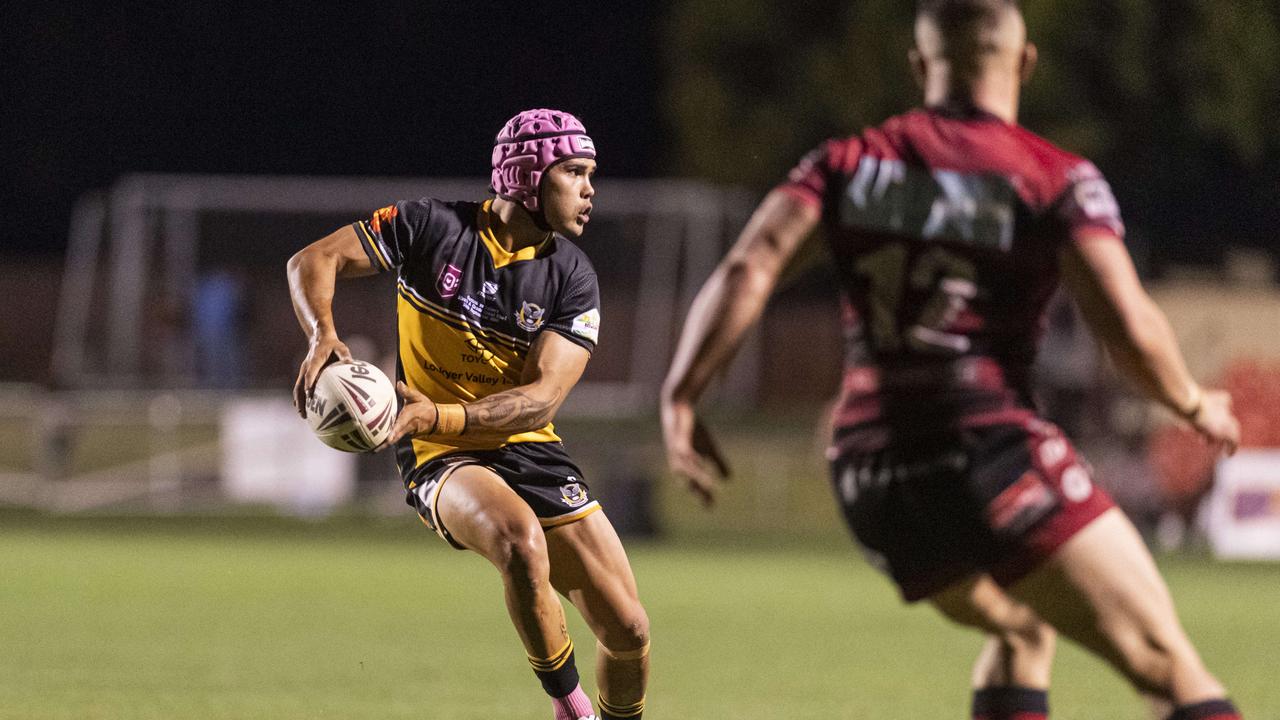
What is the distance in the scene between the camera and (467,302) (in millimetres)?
7227

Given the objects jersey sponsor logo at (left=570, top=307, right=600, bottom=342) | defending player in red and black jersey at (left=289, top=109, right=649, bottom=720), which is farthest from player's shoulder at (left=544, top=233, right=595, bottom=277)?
jersey sponsor logo at (left=570, top=307, right=600, bottom=342)

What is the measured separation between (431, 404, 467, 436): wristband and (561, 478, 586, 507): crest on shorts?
474 mm

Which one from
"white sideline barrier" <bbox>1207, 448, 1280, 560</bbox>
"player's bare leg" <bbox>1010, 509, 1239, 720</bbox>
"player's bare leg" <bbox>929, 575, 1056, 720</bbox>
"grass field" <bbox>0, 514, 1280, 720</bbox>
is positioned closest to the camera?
"player's bare leg" <bbox>1010, 509, 1239, 720</bbox>

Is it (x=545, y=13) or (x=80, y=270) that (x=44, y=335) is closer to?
(x=80, y=270)

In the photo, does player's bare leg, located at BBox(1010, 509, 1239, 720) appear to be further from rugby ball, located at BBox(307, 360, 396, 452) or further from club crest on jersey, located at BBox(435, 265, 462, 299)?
club crest on jersey, located at BBox(435, 265, 462, 299)

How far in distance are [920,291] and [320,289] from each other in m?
2.66

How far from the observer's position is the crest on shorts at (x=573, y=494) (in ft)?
23.7

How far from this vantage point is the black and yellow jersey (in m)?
7.23

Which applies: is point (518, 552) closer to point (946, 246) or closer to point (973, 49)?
point (946, 246)

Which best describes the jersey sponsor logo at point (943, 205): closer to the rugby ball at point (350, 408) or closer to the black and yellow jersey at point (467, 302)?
the rugby ball at point (350, 408)

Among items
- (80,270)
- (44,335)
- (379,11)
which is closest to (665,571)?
(80,270)

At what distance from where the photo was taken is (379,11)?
134 ft

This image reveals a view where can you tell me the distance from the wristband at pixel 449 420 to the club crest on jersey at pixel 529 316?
44cm

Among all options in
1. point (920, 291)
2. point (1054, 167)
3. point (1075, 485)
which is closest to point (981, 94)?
point (1054, 167)
